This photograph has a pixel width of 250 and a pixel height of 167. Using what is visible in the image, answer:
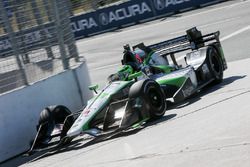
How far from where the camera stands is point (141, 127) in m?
9.53

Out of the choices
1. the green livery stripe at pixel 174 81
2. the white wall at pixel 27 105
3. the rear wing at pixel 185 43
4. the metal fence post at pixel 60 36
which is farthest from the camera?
the rear wing at pixel 185 43

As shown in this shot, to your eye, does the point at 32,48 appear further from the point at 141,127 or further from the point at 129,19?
the point at 129,19

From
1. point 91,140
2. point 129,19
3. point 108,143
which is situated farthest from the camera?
point 129,19

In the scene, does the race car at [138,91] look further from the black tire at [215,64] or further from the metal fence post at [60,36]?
the metal fence post at [60,36]

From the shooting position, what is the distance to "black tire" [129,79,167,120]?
947cm

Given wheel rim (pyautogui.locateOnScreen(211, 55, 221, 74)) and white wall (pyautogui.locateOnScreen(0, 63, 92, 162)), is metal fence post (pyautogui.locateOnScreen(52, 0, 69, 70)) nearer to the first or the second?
white wall (pyautogui.locateOnScreen(0, 63, 92, 162))

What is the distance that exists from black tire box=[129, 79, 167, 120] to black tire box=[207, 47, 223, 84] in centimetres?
175

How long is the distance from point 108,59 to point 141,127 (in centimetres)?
1139

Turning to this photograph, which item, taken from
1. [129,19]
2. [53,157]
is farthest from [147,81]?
[129,19]

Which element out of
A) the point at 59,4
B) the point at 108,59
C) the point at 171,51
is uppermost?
the point at 59,4

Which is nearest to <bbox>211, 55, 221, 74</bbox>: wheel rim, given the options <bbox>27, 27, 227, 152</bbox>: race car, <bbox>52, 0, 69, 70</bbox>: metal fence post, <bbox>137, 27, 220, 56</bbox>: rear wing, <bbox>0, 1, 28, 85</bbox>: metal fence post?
<bbox>27, 27, 227, 152</bbox>: race car

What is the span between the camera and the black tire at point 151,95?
9.47m

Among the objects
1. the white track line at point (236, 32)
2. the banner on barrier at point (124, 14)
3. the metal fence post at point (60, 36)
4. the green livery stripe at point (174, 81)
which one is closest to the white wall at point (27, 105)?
the metal fence post at point (60, 36)

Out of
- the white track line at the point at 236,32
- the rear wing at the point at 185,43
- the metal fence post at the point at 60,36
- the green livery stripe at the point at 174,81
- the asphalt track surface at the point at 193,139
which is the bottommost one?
the white track line at the point at 236,32
